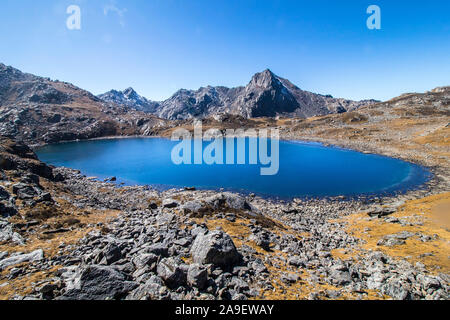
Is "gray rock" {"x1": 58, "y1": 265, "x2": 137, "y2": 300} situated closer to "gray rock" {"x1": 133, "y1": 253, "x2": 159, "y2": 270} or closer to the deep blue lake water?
"gray rock" {"x1": 133, "y1": 253, "x2": 159, "y2": 270}

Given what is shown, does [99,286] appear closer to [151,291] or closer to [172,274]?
[151,291]

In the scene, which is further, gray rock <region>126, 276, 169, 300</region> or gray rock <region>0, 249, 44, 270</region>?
gray rock <region>0, 249, 44, 270</region>

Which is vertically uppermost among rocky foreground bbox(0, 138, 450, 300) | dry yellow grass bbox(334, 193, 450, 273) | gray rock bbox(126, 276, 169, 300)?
gray rock bbox(126, 276, 169, 300)

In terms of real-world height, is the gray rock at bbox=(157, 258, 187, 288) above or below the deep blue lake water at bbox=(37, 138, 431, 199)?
above

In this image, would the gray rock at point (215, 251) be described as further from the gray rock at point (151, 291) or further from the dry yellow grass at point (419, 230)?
the dry yellow grass at point (419, 230)

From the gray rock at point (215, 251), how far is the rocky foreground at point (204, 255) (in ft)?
0.22

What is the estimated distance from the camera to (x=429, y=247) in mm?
18562

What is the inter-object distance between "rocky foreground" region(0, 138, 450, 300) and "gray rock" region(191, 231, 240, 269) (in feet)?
0.22

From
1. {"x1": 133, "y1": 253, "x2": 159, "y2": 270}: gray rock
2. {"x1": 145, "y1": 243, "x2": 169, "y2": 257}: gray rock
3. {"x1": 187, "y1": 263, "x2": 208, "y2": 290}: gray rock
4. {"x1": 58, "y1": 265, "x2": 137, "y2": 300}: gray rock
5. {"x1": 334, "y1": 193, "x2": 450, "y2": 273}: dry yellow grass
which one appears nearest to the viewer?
{"x1": 58, "y1": 265, "x2": 137, "y2": 300}: gray rock

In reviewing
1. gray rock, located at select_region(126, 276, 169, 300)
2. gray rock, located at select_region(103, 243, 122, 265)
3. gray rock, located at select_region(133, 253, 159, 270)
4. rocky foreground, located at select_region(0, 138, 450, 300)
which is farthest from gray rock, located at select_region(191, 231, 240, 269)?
gray rock, located at select_region(103, 243, 122, 265)

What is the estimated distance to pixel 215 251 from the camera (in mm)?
12328

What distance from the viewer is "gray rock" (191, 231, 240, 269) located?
12.2 metres
